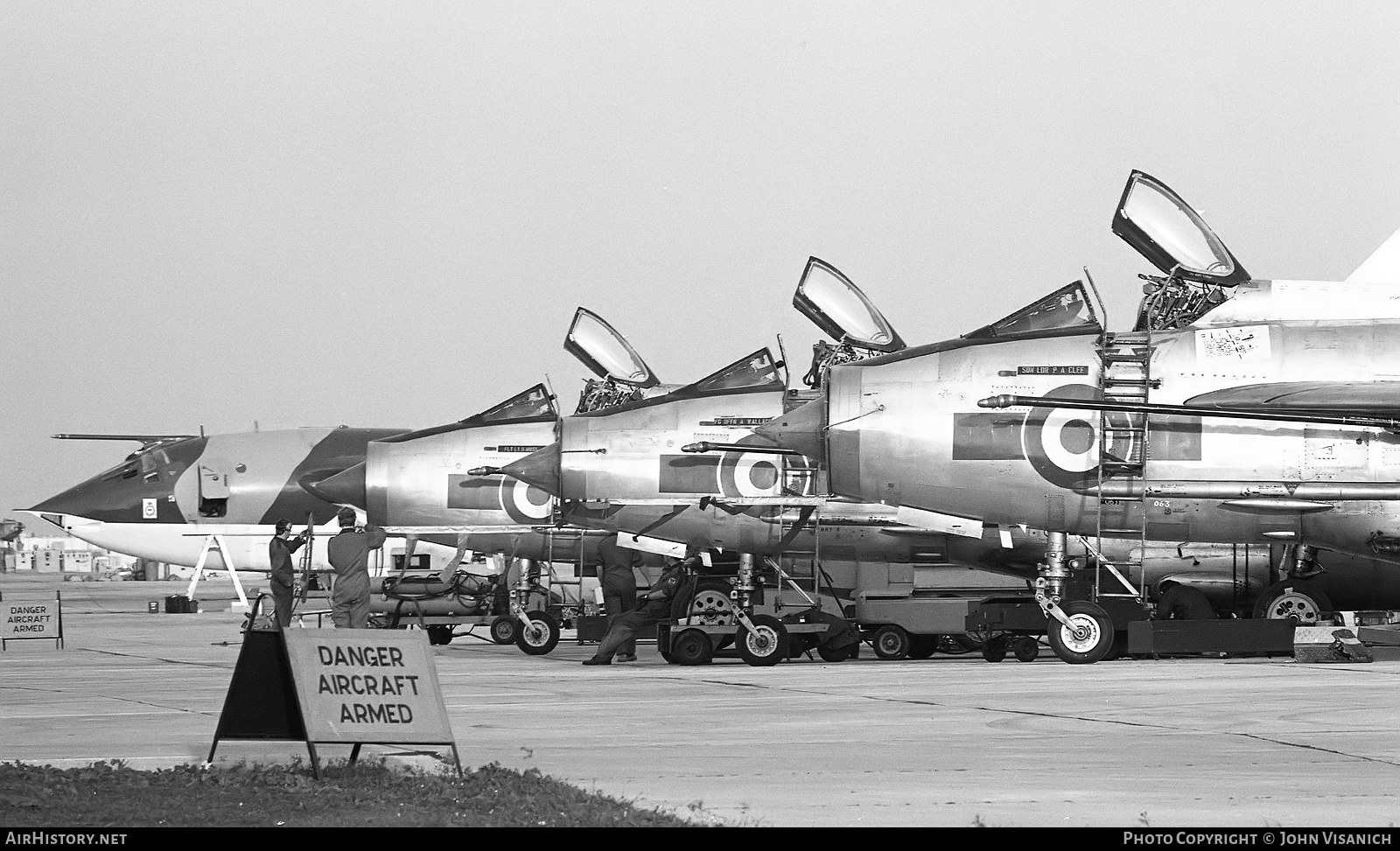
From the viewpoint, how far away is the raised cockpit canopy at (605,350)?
88.8 ft

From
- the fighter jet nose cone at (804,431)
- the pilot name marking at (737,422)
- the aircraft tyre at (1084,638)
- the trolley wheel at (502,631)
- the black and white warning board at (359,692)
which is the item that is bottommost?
the trolley wheel at (502,631)

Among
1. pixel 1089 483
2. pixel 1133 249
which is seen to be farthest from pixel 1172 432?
pixel 1133 249

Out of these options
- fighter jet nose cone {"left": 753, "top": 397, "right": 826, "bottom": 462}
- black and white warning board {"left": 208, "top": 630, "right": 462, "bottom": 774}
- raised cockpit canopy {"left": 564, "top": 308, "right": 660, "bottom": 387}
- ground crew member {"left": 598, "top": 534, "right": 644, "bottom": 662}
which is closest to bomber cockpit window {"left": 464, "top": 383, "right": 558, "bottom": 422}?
raised cockpit canopy {"left": 564, "top": 308, "right": 660, "bottom": 387}

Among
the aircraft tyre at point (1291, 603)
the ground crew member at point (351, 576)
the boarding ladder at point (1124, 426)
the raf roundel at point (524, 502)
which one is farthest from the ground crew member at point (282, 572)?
the aircraft tyre at point (1291, 603)

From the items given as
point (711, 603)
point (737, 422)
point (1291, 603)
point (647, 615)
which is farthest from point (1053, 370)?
point (711, 603)

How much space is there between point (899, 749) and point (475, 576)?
20539 millimetres

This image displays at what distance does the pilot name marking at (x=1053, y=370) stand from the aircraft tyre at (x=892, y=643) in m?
4.29

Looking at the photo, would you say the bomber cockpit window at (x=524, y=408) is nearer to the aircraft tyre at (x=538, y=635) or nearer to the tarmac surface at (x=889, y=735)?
the aircraft tyre at (x=538, y=635)

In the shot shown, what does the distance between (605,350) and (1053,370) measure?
950 cm

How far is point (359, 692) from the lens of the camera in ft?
29.3

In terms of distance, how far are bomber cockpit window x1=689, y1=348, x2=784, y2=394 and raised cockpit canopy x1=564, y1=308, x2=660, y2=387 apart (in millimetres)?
3349

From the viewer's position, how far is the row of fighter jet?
18984 mm

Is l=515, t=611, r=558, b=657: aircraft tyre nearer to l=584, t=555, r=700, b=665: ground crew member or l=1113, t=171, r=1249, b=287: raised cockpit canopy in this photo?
l=584, t=555, r=700, b=665: ground crew member

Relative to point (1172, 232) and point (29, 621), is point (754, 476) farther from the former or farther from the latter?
point (29, 621)
